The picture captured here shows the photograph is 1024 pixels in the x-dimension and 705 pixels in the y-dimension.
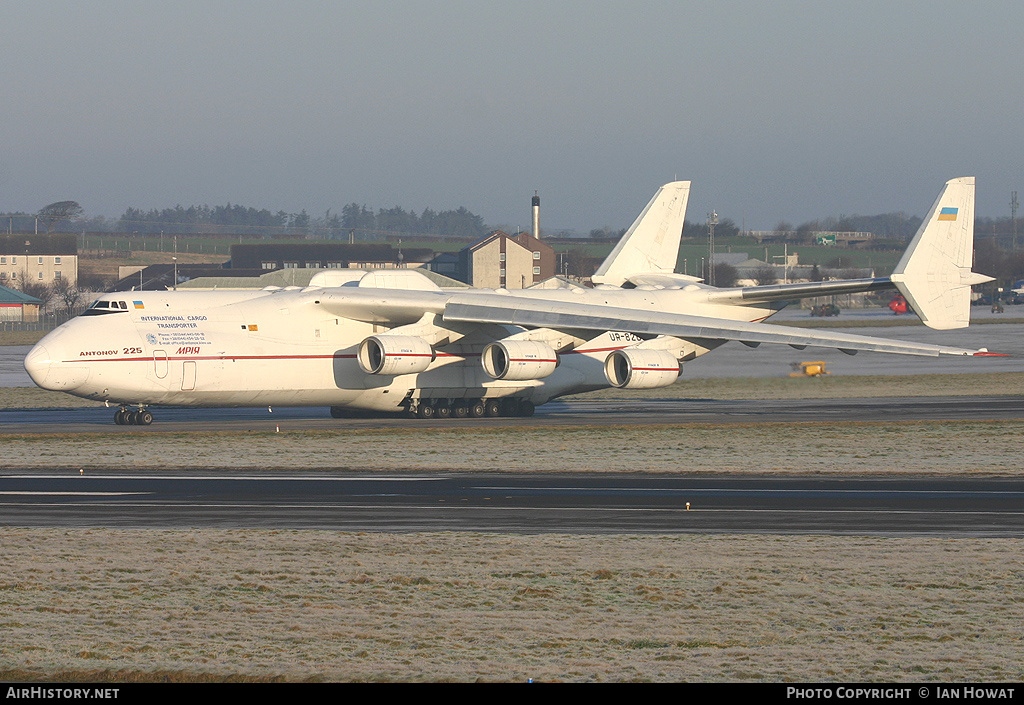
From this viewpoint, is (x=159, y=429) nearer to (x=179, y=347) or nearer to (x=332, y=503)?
(x=179, y=347)

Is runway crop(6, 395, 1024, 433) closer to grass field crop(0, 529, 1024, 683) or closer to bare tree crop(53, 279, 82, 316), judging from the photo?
grass field crop(0, 529, 1024, 683)

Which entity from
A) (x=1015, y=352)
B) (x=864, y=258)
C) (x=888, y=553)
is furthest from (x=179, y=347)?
(x=864, y=258)

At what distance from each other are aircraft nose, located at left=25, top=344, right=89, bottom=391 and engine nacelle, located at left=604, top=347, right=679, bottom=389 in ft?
39.1

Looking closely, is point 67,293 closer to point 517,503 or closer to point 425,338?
point 425,338

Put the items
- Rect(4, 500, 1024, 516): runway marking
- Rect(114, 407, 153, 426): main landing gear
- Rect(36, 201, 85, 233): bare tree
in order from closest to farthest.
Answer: Rect(4, 500, 1024, 516): runway marking
Rect(114, 407, 153, 426): main landing gear
Rect(36, 201, 85, 233): bare tree

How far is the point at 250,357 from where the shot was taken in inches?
1065

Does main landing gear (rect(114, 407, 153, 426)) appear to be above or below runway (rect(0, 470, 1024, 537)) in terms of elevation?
below

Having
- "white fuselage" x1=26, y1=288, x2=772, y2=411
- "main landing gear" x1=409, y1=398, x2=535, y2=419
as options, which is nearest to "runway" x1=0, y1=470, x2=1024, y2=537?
"white fuselage" x1=26, y1=288, x2=772, y2=411

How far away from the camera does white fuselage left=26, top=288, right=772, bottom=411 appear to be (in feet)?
85.1

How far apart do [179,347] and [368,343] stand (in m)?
4.25

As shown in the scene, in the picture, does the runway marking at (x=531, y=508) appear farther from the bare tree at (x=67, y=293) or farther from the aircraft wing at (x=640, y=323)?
the bare tree at (x=67, y=293)

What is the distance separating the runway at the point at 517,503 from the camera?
1470cm

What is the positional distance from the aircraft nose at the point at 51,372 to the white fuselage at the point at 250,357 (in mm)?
21

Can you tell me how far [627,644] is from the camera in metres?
9.17
